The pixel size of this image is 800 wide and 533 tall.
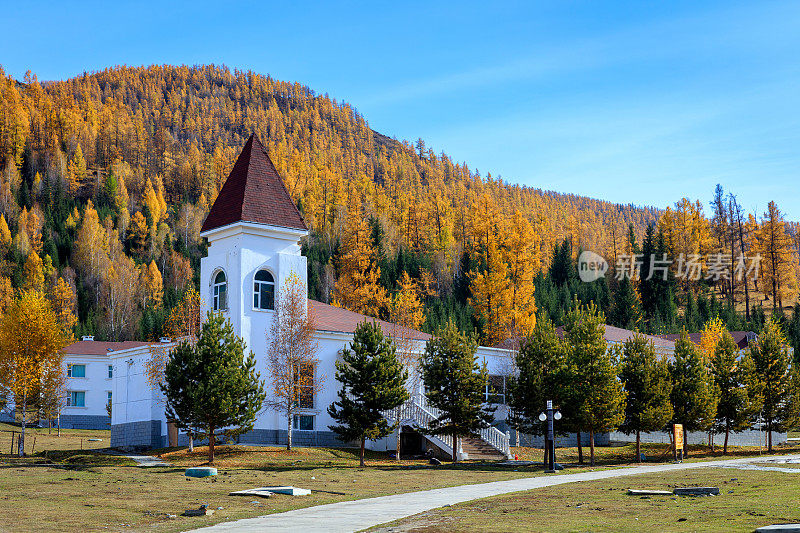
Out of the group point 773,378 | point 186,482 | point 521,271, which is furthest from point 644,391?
point 521,271

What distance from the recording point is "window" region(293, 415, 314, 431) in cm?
4183

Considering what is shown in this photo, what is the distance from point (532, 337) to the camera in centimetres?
3972

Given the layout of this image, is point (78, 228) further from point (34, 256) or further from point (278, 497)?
point (278, 497)

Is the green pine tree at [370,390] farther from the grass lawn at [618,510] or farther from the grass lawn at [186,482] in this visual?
the grass lawn at [618,510]

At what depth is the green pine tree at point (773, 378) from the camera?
52.4 metres

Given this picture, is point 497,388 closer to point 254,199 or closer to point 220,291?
point 220,291

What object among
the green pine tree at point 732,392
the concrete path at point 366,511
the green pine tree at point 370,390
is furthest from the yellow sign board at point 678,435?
the concrete path at point 366,511

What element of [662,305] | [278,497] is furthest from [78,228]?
[278,497]

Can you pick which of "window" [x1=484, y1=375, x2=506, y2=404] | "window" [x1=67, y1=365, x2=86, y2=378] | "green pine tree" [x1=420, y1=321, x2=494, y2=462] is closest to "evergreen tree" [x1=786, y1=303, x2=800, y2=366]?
"window" [x1=484, y1=375, x2=506, y2=404]

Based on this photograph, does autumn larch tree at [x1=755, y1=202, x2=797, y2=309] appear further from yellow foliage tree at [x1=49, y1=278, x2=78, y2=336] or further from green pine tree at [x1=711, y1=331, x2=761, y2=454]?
yellow foliage tree at [x1=49, y1=278, x2=78, y2=336]

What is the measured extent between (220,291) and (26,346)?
11.8 meters

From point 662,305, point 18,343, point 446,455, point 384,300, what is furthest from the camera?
point 662,305

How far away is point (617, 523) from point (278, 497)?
10.8 meters

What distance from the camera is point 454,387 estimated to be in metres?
39.0
